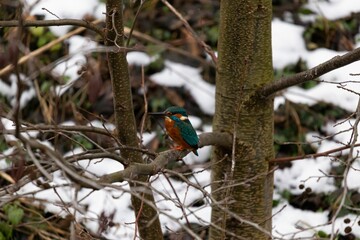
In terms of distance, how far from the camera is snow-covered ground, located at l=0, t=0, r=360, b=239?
151 inches

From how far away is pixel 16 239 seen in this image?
389 centimetres

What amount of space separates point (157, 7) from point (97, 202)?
1.76 m

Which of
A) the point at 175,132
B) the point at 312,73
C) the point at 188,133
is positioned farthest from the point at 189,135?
the point at 312,73

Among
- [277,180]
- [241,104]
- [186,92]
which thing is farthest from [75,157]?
[186,92]

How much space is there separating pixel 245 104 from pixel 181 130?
0.28m

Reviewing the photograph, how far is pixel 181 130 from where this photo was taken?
2.58m

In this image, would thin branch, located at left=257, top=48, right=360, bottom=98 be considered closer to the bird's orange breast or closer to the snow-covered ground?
the bird's orange breast

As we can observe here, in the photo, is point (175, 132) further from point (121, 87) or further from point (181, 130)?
point (121, 87)

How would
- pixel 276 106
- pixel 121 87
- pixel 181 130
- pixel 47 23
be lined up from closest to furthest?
pixel 47 23 → pixel 121 87 → pixel 181 130 → pixel 276 106

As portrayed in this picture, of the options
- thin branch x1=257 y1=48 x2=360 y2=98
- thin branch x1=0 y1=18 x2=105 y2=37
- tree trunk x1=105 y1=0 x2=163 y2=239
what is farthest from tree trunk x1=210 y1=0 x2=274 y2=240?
thin branch x1=0 y1=18 x2=105 y2=37

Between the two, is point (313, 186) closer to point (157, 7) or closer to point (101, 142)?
point (101, 142)

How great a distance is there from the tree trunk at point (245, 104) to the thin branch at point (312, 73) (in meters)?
0.09

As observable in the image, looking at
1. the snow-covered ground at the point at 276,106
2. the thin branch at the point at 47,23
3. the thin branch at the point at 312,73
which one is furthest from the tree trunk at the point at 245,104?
the snow-covered ground at the point at 276,106

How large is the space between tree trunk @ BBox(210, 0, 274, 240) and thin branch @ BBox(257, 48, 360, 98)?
0.09 m
